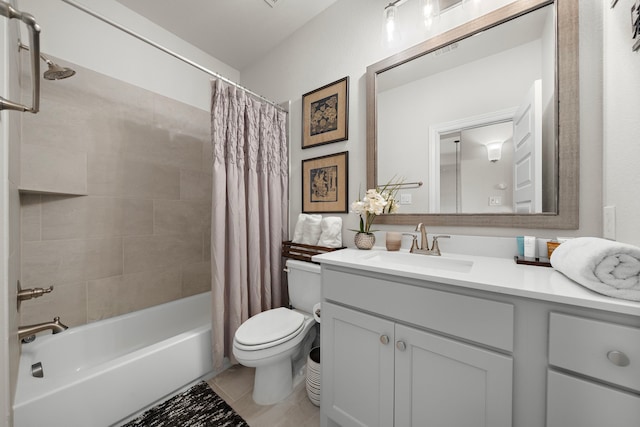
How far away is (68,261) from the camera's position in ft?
4.78

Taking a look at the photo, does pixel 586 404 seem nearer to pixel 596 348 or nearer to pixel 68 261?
pixel 596 348

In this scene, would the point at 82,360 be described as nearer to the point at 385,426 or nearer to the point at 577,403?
the point at 385,426

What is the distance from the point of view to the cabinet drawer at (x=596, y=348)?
0.55 metres

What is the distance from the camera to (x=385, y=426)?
3.00 feet

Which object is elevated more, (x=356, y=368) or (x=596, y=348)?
(x=596, y=348)

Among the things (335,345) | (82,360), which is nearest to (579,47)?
(335,345)

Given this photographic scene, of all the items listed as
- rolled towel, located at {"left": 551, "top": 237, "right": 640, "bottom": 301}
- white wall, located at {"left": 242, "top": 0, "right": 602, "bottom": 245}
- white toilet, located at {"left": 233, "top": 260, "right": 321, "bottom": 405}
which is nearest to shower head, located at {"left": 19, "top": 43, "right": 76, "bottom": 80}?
white wall, located at {"left": 242, "top": 0, "right": 602, "bottom": 245}

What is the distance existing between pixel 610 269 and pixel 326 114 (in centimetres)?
161

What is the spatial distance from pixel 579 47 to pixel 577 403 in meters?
1.29

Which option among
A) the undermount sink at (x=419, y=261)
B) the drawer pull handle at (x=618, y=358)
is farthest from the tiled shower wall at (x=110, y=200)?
the drawer pull handle at (x=618, y=358)

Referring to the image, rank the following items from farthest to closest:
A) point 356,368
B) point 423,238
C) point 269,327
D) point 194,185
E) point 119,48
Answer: point 194,185 < point 119,48 < point 269,327 < point 423,238 < point 356,368

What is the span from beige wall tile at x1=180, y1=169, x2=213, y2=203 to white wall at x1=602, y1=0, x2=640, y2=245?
2423 mm

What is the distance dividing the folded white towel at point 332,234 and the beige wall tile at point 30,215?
5.65 feet

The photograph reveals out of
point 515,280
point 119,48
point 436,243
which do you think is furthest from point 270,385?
point 119,48
